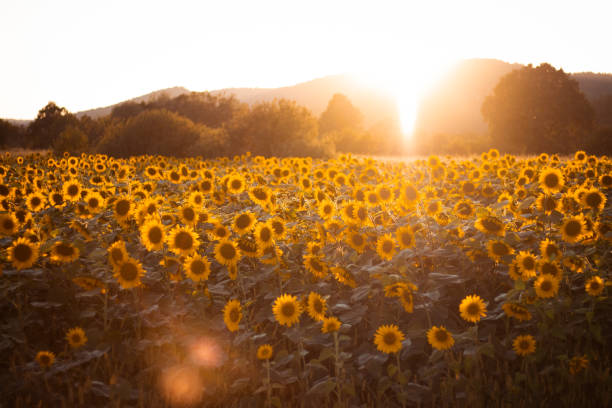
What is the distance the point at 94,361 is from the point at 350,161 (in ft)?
29.6

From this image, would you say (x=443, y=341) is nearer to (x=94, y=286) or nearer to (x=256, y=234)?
(x=256, y=234)

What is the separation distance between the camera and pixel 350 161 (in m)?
11.1

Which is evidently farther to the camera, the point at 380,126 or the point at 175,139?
the point at 380,126

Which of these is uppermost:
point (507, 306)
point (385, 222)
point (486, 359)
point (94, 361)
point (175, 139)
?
point (175, 139)

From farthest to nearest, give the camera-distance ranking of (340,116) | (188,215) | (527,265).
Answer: (340,116), (188,215), (527,265)

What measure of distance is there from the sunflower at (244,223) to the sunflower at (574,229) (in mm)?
2567

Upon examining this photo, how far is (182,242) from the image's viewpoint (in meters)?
3.02

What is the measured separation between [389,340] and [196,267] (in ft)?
4.97

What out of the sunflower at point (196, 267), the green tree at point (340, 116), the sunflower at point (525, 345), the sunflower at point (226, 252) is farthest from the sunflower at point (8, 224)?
the green tree at point (340, 116)

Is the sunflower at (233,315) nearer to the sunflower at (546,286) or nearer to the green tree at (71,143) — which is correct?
the sunflower at (546,286)

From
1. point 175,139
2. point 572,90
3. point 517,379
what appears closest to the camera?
point 517,379

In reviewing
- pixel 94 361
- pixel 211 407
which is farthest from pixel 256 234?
pixel 94 361

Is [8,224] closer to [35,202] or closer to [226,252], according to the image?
[35,202]

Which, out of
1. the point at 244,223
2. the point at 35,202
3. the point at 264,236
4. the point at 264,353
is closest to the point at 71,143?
the point at 35,202
